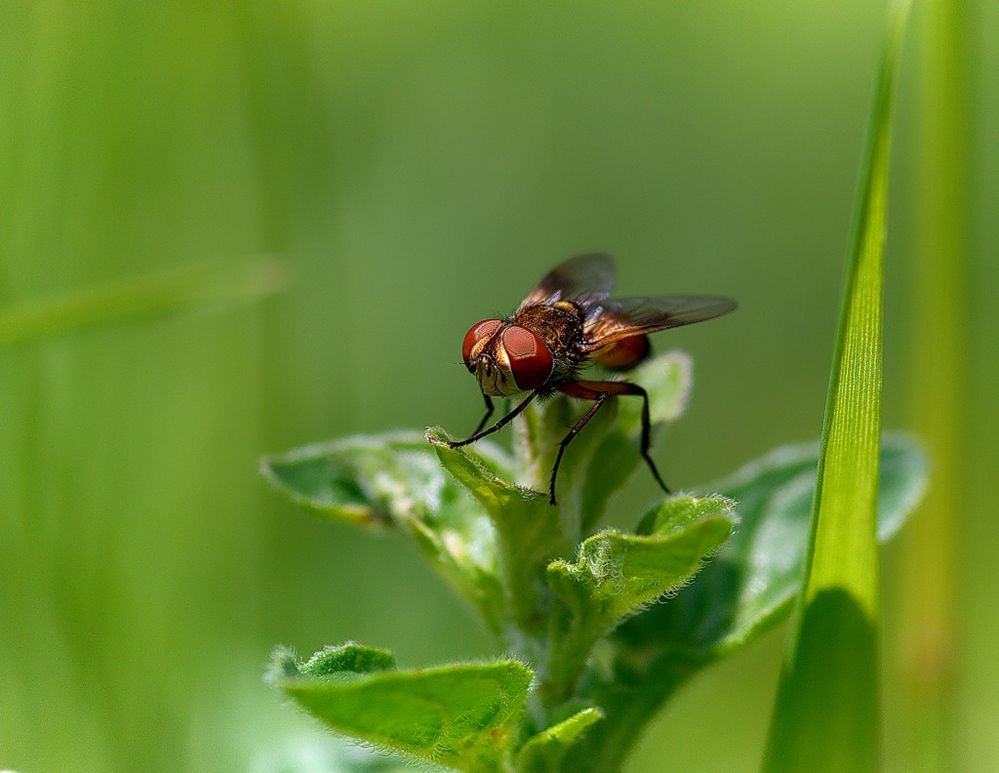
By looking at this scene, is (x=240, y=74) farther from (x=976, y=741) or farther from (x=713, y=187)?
(x=976, y=741)

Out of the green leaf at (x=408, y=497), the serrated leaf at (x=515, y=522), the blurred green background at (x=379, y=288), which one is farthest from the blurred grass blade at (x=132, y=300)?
the serrated leaf at (x=515, y=522)

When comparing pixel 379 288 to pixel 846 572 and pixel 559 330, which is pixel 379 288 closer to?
pixel 559 330

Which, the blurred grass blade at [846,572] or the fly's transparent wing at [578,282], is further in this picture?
the fly's transparent wing at [578,282]

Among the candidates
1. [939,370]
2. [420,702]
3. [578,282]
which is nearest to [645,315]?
[578,282]

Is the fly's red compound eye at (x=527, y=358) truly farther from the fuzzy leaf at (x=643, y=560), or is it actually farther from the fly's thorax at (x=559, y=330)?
the fuzzy leaf at (x=643, y=560)

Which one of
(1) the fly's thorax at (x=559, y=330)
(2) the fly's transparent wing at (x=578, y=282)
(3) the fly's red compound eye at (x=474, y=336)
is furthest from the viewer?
(2) the fly's transparent wing at (x=578, y=282)

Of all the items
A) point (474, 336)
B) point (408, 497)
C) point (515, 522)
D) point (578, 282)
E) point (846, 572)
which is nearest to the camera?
point (846, 572)

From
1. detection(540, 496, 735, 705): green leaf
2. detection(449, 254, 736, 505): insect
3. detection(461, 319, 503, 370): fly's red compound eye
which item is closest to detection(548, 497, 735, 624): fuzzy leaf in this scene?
detection(540, 496, 735, 705): green leaf
